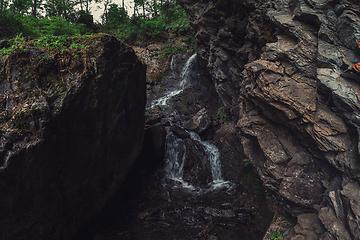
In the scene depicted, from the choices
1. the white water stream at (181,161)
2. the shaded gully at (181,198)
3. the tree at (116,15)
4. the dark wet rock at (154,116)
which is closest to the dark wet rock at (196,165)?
the shaded gully at (181,198)

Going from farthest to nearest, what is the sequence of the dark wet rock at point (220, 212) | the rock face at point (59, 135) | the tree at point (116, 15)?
the tree at point (116, 15) < the dark wet rock at point (220, 212) < the rock face at point (59, 135)

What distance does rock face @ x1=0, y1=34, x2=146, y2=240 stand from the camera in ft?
15.0

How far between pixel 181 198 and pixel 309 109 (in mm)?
6355

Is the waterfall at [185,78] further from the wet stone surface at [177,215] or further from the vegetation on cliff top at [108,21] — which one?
the wet stone surface at [177,215]

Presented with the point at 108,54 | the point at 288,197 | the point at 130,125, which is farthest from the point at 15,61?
the point at 288,197

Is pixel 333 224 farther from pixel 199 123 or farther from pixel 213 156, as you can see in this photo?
pixel 199 123

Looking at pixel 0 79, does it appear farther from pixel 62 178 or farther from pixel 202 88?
pixel 202 88

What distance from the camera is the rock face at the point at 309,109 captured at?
4383 millimetres

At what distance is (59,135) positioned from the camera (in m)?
5.28

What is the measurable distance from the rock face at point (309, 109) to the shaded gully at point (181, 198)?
2.14 meters

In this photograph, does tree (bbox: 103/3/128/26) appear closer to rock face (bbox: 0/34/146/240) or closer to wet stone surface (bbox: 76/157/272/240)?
rock face (bbox: 0/34/146/240)

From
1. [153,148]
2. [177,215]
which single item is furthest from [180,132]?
[177,215]

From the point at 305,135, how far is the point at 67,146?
22.2 ft

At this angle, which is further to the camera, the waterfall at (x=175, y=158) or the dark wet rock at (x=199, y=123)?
the dark wet rock at (x=199, y=123)
